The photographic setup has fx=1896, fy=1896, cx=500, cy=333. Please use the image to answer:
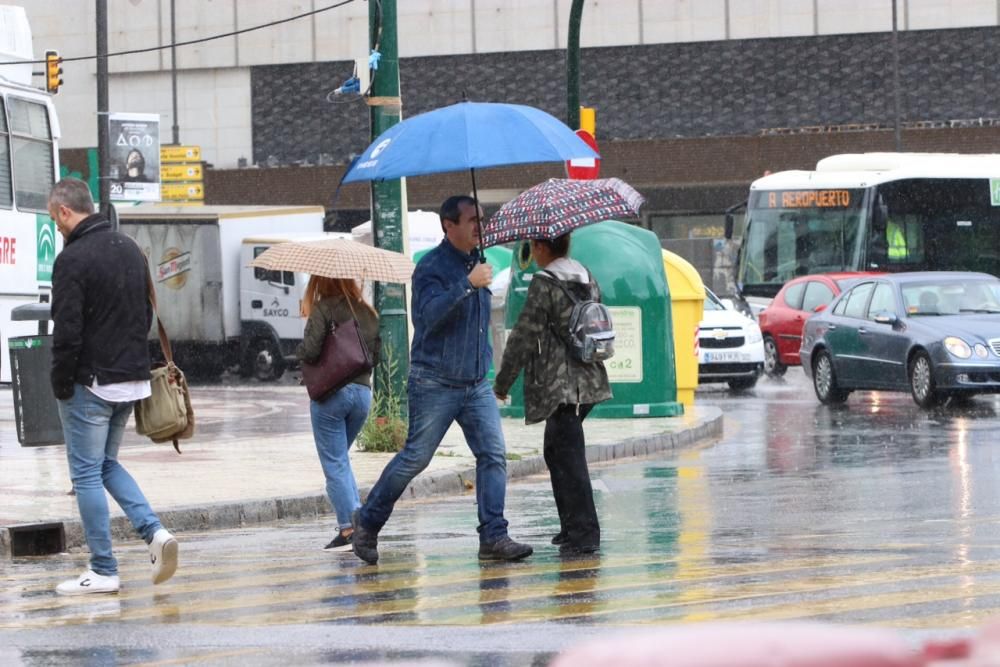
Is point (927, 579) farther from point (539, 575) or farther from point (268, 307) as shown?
point (268, 307)

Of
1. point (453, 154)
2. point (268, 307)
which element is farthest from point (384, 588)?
point (268, 307)

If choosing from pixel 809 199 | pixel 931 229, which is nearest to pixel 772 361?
pixel 931 229

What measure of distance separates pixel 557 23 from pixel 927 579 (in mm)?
49362

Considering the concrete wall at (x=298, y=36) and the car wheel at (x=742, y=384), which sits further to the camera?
the concrete wall at (x=298, y=36)

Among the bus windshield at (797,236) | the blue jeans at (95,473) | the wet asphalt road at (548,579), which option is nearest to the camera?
the wet asphalt road at (548,579)

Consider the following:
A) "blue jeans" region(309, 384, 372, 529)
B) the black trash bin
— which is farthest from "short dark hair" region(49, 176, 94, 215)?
the black trash bin

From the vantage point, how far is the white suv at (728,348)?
24375mm

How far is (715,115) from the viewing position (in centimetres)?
5450

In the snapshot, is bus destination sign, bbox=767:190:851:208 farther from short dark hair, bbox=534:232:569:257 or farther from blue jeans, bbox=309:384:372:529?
short dark hair, bbox=534:232:569:257

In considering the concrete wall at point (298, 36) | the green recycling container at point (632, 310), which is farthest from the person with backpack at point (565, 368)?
the concrete wall at point (298, 36)

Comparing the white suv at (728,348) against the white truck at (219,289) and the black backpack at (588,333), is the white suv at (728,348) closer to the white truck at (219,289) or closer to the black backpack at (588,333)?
the white truck at (219,289)

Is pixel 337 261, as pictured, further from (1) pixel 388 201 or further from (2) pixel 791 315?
(2) pixel 791 315

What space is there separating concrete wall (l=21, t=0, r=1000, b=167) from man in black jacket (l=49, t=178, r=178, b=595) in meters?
48.0

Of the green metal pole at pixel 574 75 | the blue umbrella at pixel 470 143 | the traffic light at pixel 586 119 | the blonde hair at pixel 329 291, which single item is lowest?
the blonde hair at pixel 329 291
